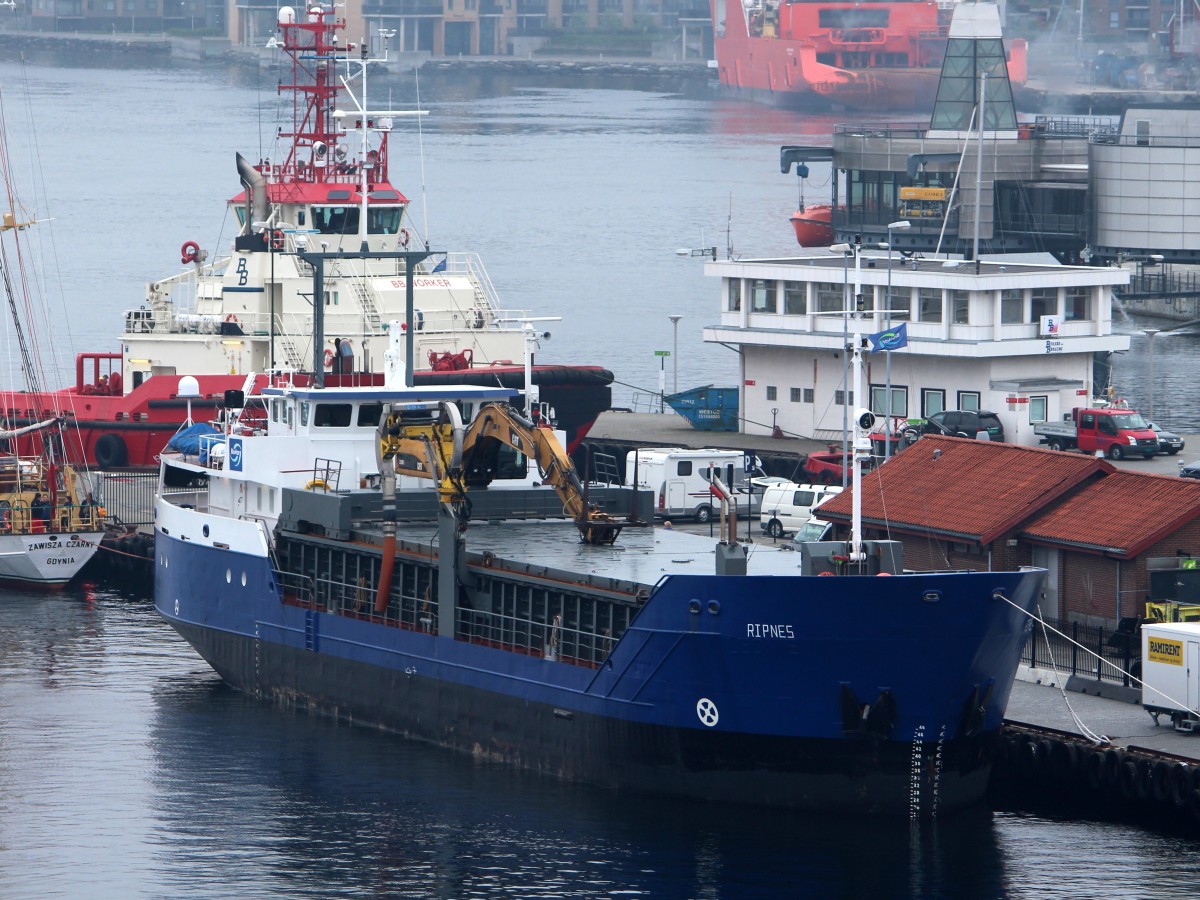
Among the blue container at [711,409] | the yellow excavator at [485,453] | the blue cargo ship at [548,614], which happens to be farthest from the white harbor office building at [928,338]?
the yellow excavator at [485,453]

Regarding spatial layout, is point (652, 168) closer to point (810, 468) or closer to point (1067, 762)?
point (810, 468)

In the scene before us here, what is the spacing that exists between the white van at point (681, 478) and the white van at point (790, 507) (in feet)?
8.31

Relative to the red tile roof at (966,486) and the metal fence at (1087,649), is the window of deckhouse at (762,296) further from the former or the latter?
the metal fence at (1087,649)

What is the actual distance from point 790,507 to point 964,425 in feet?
35.5

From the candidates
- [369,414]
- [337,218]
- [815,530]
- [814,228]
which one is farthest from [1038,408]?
[814,228]

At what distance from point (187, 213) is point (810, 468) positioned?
96438mm

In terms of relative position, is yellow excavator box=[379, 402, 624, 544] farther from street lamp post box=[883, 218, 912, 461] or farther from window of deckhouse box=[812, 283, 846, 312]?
window of deckhouse box=[812, 283, 846, 312]

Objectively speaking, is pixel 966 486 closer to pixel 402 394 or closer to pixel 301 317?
pixel 402 394

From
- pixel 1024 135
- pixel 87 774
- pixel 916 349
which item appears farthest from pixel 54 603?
pixel 1024 135

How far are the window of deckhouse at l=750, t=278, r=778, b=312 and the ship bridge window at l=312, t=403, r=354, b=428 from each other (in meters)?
26.5

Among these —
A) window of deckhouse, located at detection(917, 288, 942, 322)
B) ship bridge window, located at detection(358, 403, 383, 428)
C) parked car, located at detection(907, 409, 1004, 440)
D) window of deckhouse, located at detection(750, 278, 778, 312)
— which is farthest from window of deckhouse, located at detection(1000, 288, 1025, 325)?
ship bridge window, located at detection(358, 403, 383, 428)

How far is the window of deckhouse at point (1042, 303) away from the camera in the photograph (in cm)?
6362

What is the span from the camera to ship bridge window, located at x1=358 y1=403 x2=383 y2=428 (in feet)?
139

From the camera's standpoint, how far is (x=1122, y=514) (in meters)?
40.2
